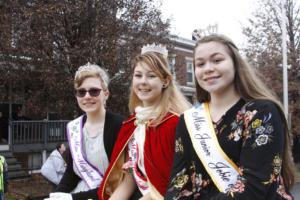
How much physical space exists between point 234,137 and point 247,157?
155 millimetres

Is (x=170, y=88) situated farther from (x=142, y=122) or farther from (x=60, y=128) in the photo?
(x=60, y=128)

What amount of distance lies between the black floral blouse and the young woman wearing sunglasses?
119 centimetres

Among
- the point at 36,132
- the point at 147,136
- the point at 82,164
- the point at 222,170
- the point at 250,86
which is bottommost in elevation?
the point at 36,132

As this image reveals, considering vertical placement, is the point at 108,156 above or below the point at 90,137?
below

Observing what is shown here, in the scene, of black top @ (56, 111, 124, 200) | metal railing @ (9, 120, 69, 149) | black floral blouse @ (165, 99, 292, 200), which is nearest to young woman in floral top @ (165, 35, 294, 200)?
black floral blouse @ (165, 99, 292, 200)

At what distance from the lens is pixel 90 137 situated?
3406 mm

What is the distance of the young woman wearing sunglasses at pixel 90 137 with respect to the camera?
10.8ft

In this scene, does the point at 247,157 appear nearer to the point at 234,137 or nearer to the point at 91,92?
the point at 234,137

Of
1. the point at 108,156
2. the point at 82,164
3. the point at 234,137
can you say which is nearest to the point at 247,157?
the point at 234,137

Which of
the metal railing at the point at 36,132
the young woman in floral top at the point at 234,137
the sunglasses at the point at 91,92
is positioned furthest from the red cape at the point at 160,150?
the metal railing at the point at 36,132

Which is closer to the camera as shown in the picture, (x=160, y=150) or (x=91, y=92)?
(x=160, y=150)

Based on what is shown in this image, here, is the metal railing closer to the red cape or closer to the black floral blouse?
the red cape

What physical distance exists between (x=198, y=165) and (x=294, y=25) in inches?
799

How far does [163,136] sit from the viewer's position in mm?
2680
